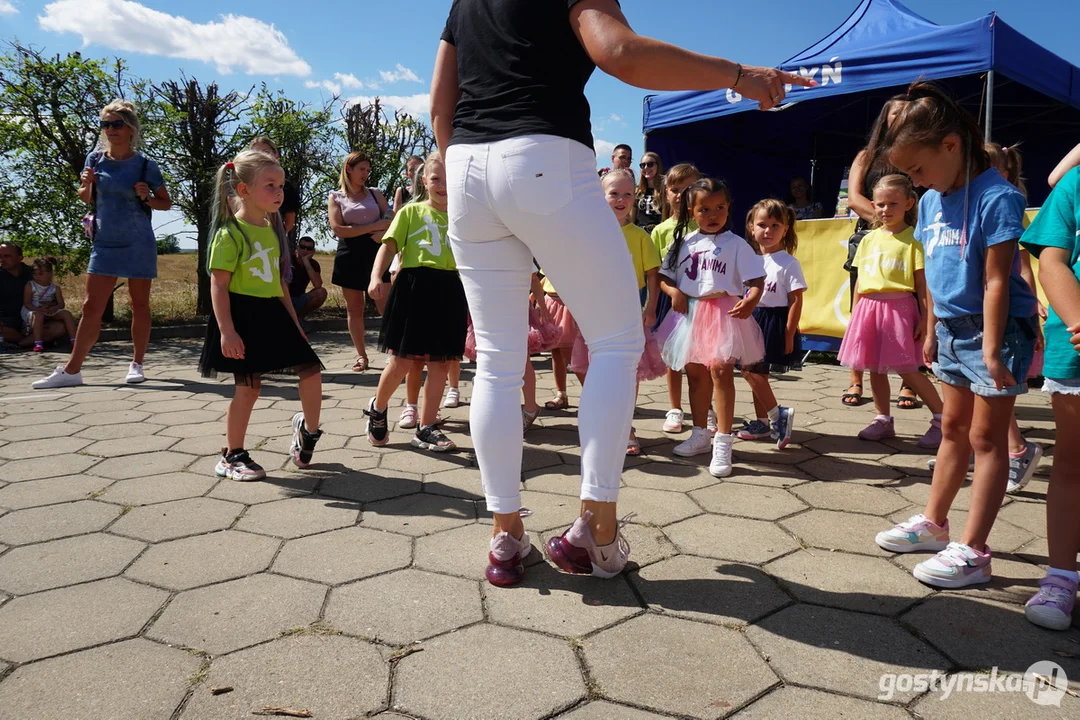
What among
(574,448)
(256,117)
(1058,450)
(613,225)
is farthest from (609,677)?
(256,117)

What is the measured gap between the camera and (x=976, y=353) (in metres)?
2.16

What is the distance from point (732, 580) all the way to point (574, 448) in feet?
5.42

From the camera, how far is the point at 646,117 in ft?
27.6

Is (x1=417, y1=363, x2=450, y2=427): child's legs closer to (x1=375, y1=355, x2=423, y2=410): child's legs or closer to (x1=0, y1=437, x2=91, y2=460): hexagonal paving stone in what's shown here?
(x1=375, y1=355, x2=423, y2=410): child's legs

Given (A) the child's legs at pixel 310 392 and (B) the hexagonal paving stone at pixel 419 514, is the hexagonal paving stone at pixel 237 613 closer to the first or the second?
(B) the hexagonal paving stone at pixel 419 514

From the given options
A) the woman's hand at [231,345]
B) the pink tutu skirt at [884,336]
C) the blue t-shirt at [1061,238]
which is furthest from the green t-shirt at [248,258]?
the pink tutu skirt at [884,336]

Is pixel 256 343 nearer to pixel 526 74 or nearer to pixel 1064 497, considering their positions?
pixel 526 74

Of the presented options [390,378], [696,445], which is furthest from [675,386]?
[390,378]

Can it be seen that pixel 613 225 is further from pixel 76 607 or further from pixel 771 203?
pixel 771 203

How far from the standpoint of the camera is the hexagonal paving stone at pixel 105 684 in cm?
150

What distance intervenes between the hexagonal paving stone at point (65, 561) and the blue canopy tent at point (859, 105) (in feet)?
19.6

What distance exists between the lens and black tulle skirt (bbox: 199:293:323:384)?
305 cm

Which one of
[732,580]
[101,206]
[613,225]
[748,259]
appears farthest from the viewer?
[101,206]

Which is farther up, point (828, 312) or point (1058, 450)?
point (828, 312)
